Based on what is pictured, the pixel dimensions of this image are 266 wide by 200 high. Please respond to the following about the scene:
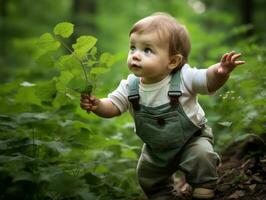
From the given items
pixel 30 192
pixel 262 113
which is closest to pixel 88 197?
pixel 30 192

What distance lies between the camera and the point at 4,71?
10.4 metres

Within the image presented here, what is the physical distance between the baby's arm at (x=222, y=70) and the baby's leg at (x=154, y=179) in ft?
2.16

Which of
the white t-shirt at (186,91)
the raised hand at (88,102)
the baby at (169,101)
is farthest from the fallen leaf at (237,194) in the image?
the raised hand at (88,102)

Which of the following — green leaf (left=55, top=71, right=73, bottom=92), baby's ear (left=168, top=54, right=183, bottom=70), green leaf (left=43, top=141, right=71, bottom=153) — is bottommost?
green leaf (left=43, top=141, right=71, bottom=153)

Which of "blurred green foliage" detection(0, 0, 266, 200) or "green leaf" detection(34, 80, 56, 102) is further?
"green leaf" detection(34, 80, 56, 102)

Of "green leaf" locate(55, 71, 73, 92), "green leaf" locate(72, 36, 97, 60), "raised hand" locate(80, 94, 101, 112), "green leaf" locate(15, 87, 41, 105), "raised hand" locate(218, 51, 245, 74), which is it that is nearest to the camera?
"raised hand" locate(218, 51, 245, 74)

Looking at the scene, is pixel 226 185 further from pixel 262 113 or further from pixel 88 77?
pixel 88 77

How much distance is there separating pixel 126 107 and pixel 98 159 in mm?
815

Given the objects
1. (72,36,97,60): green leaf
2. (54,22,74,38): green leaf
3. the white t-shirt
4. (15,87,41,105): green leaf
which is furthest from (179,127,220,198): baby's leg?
(15,87,41,105): green leaf

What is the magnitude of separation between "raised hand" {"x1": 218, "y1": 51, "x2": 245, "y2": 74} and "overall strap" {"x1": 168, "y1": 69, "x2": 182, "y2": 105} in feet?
0.98

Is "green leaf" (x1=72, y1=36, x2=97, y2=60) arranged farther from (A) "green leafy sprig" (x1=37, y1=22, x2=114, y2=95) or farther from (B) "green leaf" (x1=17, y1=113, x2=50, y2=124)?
(B) "green leaf" (x1=17, y1=113, x2=50, y2=124)

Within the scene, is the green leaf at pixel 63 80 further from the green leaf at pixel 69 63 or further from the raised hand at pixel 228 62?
the raised hand at pixel 228 62

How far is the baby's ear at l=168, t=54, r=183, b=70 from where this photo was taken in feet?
8.41

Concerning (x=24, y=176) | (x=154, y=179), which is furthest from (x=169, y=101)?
(x=24, y=176)
